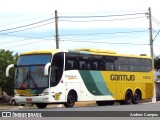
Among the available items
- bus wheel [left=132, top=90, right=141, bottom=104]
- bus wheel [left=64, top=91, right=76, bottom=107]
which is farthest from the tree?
bus wheel [left=64, top=91, right=76, bottom=107]

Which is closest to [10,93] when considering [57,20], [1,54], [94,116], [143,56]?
Result: [1,54]

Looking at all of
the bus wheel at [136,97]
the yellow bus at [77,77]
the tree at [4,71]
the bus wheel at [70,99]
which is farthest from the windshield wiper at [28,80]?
the tree at [4,71]

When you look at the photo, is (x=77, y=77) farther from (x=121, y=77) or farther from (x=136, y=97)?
(x=136, y=97)

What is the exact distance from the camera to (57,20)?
43688 millimetres

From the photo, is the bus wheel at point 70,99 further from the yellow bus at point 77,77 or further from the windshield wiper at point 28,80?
the windshield wiper at point 28,80

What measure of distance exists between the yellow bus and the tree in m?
24.6

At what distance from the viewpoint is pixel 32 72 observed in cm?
2550

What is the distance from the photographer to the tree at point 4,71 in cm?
5509

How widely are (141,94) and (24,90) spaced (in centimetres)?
1017

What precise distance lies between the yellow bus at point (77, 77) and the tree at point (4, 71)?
80.6ft

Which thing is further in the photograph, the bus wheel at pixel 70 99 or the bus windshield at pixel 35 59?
the bus wheel at pixel 70 99

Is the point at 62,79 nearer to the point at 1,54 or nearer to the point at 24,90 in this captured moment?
the point at 24,90

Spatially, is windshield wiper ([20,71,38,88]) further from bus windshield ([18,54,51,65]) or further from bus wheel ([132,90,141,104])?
bus wheel ([132,90,141,104])

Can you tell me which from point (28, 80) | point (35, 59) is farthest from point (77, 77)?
point (28, 80)
